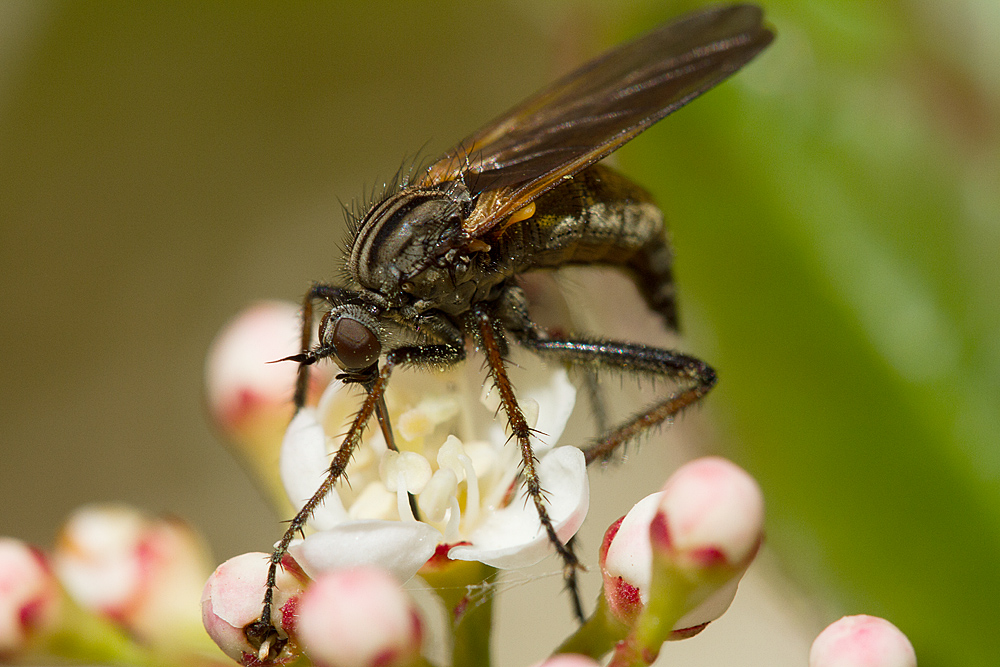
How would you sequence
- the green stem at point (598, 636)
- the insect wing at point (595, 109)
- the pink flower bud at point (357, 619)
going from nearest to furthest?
the pink flower bud at point (357, 619) → the green stem at point (598, 636) → the insect wing at point (595, 109)

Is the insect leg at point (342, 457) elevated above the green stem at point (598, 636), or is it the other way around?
the insect leg at point (342, 457)

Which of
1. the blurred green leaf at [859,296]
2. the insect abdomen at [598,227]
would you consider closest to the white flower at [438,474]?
the insect abdomen at [598,227]

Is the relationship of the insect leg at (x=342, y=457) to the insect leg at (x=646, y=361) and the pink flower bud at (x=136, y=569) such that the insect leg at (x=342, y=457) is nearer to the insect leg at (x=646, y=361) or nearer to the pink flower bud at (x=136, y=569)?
the insect leg at (x=646, y=361)

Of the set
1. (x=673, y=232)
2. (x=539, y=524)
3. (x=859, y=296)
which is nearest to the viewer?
(x=539, y=524)

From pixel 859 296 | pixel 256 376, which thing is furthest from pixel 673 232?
pixel 256 376

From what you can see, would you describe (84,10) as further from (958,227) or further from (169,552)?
(958,227)

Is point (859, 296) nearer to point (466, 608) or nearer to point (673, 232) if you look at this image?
point (673, 232)

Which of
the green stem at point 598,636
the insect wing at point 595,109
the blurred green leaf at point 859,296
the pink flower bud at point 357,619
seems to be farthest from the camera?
the blurred green leaf at point 859,296
